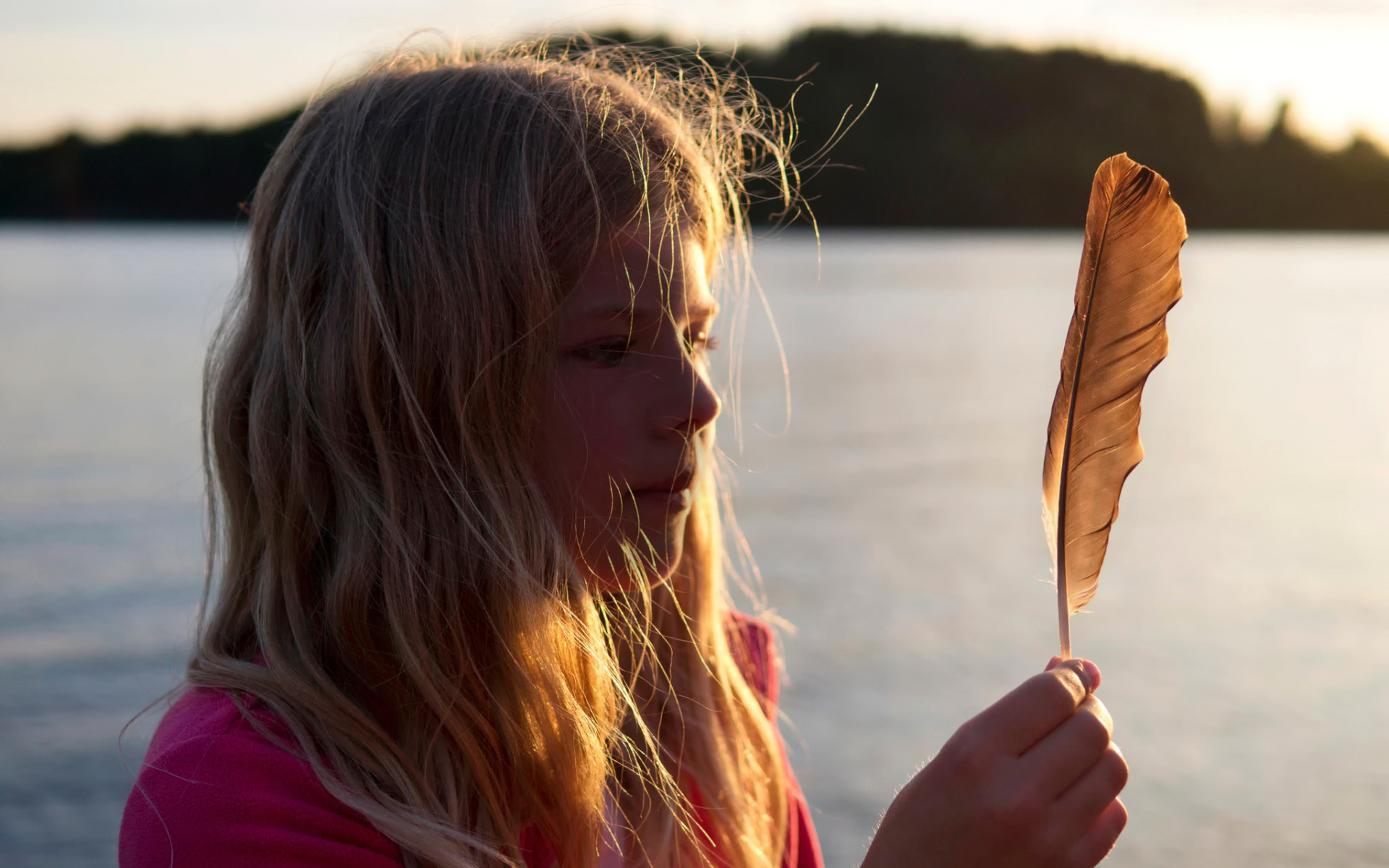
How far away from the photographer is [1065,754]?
1358 millimetres

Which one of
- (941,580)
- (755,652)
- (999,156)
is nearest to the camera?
(755,652)

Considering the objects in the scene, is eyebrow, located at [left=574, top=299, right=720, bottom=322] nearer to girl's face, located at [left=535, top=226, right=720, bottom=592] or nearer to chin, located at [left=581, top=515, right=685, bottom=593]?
girl's face, located at [left=535, top=226, right=720, bottom=592]

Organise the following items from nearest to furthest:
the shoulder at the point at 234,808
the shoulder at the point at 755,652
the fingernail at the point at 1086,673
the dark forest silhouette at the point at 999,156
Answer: the shoulder at the point at 234,808 → the fingernail at the point at 1086,673 → the shoulder at the point at 755,652 → the dark forest silhouette at the point at 999,156

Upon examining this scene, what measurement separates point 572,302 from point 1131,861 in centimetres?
422

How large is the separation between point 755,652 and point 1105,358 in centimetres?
114

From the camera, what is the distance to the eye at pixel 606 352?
1.64 metres

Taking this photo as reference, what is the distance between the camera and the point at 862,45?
31.0 metres

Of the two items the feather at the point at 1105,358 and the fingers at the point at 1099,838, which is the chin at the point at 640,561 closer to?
the feather at the point at 1105,358

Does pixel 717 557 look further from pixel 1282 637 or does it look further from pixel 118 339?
pixel 118 339

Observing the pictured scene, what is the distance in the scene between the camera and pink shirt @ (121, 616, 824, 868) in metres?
1.32

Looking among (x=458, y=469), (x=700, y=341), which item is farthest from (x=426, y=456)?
(x=700, y=341)

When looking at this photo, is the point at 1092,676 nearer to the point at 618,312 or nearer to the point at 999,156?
the point at 618,312

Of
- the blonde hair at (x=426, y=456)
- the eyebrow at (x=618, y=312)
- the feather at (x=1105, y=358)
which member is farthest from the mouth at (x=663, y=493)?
the feather at (x=1105, y=358)

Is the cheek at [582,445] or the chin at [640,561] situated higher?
the cheek at [582,445]
